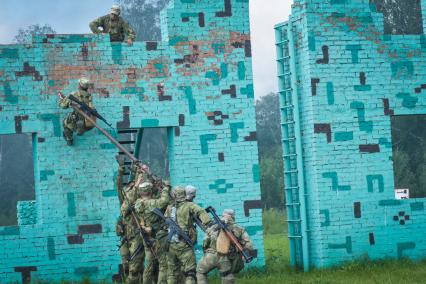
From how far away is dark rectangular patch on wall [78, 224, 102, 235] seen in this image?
57.2 feet

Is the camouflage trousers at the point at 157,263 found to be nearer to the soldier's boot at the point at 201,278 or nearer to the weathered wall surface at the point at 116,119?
the soldier's boot at the point at 201,278

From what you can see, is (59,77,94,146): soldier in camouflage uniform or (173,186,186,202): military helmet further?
(59,77,94,146): soldier in camouflage uniform

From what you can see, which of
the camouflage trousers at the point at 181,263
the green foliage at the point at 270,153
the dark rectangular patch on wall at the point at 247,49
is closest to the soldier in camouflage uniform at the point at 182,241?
the camouflage trousers at the point at 181,263

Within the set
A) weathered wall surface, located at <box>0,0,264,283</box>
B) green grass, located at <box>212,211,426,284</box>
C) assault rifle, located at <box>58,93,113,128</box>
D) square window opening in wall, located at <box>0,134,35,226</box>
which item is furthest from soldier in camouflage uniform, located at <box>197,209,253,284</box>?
square window opening in wall, located at <box>0,134,35,226</box>

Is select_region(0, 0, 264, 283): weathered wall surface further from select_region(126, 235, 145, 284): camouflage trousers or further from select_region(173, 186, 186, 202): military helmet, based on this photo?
select_region(173, 186, 186, 202): military helmet

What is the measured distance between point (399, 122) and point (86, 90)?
23.4 m

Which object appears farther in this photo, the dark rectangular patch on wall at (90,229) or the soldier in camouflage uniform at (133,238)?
the dark rectangular patch on wall at (90,229)

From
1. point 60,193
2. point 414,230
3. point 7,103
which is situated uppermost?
point 7,103

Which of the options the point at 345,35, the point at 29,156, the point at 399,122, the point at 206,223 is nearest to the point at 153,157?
the point at 29,156

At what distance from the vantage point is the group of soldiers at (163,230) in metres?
14.4

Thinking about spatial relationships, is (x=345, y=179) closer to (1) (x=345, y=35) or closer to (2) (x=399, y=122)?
(1) (x=345, y=35)

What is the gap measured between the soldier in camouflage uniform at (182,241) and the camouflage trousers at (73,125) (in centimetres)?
301

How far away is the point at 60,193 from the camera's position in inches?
683

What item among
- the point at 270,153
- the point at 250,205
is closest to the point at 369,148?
the point at 250,205
